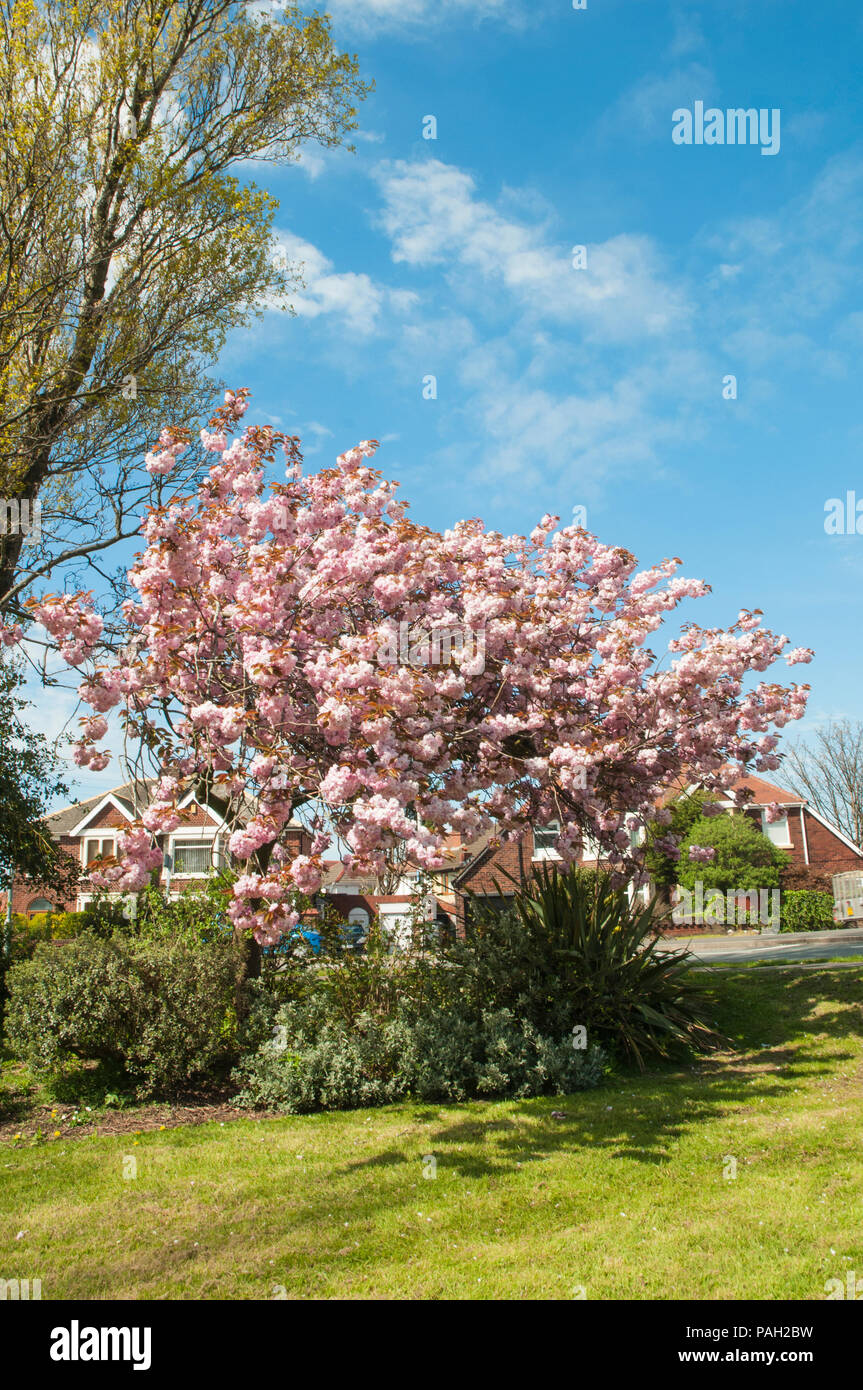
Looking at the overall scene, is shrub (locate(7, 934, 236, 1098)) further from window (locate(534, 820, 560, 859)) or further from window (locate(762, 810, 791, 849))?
window (locate(762, 810, 791, 849))

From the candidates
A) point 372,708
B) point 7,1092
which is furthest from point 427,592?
point 7,1092

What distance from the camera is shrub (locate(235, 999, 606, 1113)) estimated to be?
26.2 ft

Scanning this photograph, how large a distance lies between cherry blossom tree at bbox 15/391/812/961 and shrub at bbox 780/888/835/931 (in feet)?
72.3

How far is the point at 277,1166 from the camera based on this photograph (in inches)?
250

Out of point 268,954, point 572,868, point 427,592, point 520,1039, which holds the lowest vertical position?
point 520,1039

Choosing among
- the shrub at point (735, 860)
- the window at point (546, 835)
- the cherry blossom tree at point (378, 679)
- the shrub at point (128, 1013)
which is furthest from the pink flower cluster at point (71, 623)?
the shrub at point (735, 860)

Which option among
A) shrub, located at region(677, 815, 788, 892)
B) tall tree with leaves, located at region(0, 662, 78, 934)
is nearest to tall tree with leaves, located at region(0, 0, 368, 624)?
tall tree with leaves, located at region(0, 662, 78, 934)

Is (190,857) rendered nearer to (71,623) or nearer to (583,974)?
(583,974)

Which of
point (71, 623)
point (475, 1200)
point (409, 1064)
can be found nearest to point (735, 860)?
point (409, 1064)

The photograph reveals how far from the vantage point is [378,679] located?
256 inches

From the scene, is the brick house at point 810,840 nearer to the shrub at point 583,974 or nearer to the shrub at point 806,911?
the shrub at point 806,911
